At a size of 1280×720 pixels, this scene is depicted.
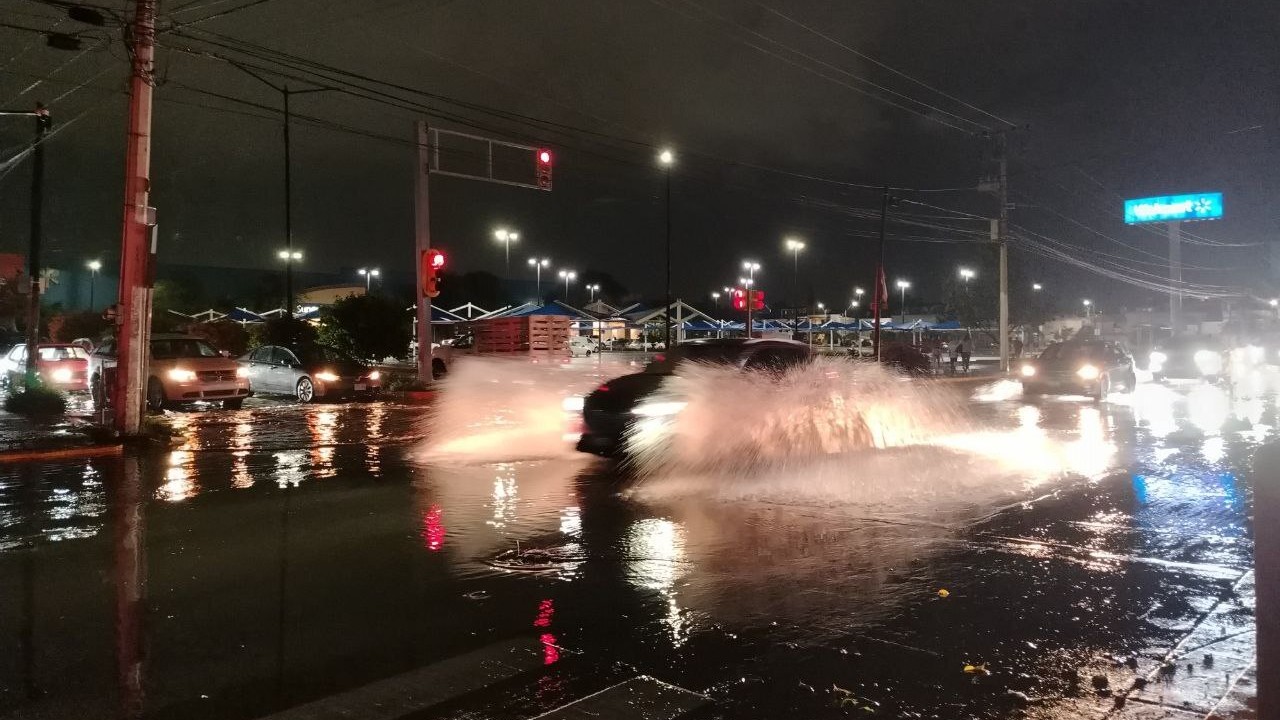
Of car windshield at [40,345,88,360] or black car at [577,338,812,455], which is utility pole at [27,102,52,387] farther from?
black car at [577,338,812,455]

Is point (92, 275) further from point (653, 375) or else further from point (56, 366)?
point (653, 375)

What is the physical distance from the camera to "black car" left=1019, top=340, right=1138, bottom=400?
23922mm

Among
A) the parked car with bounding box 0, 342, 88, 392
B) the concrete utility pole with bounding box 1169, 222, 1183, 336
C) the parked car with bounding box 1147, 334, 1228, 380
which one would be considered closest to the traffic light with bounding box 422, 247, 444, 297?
the parked car with bounding box 0, 342, 88, 392

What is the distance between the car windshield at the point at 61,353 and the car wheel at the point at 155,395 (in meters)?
9.55

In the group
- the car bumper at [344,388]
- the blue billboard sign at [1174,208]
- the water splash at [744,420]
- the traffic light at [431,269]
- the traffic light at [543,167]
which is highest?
the blue billboard sign at [1174,208]

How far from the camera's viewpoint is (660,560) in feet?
23.1

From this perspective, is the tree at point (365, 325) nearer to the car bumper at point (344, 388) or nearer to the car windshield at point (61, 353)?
the car bumper at point (344, 388)

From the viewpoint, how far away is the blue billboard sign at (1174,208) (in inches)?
2106

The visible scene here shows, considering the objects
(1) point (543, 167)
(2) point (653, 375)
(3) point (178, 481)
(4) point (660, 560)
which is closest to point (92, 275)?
(1) point (543, 167)

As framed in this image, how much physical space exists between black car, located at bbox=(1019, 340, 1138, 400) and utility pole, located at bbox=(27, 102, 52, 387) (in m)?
25.0

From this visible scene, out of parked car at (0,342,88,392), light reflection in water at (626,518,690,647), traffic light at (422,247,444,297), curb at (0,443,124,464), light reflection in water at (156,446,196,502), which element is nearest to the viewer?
light reflection in water at (626,518,690,647)

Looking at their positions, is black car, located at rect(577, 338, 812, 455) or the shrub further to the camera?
the shrub

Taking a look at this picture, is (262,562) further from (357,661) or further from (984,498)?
(984,498)

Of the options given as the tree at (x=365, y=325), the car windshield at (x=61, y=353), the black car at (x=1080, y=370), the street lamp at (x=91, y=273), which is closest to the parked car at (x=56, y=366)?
the car windshield at (x=61, y=353)
